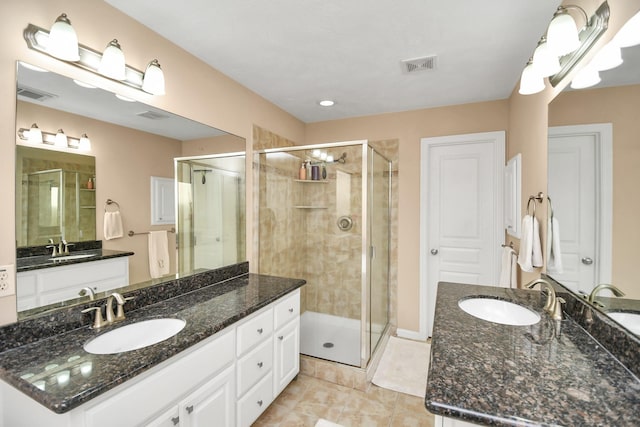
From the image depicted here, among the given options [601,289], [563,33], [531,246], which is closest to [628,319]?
[601,289]

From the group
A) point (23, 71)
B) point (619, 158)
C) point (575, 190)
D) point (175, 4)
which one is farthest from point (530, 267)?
point (23, 71)

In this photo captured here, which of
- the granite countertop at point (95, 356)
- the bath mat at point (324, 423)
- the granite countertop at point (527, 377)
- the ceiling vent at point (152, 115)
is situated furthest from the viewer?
the bath mat at point (324, 423)

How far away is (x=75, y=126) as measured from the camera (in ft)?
4.86

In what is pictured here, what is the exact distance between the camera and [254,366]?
5.87ft

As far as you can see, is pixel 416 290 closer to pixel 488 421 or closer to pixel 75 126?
pixel 488 421

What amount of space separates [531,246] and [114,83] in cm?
267

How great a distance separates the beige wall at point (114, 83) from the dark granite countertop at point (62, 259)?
5cm

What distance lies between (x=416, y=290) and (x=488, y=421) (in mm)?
2587

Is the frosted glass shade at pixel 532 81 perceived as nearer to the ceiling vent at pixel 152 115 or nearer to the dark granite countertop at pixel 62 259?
the ceiling vent at pixel 152 115

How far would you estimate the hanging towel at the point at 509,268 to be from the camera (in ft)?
7.86

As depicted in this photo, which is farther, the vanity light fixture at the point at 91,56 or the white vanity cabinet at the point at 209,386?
the vanity light fixture at the point at 91,56

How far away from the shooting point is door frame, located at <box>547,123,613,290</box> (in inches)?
42.5

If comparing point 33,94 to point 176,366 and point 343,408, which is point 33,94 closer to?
point 176,366

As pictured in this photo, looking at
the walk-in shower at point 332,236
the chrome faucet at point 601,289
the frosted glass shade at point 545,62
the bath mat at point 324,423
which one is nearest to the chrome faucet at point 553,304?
the chrome faucet at point 601,289
